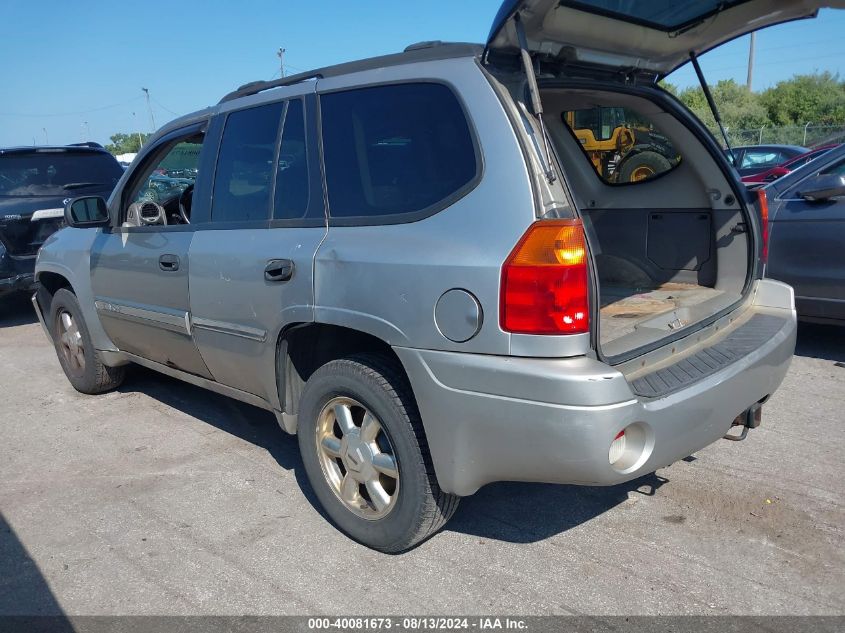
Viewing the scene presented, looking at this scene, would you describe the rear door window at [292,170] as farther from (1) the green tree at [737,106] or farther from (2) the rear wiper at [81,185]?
(1) the green tree at [737,106]

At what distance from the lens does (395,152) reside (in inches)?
114

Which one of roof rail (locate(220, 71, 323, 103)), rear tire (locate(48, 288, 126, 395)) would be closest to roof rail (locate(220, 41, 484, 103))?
roof rail (locate(220, 71, 323, 103))

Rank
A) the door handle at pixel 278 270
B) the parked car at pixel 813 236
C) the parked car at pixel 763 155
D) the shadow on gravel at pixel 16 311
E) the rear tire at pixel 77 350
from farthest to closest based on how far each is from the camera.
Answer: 1. the parked car at pixel 763 155
2. the shadow on gravel at pixel 16 311
3. the parked car at pixel 813 236
4. the rear tire at pixel 77 350
5. the door handle at pixel 278 270

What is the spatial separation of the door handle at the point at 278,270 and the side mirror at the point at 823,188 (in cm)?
423

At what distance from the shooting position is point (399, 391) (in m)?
2.80

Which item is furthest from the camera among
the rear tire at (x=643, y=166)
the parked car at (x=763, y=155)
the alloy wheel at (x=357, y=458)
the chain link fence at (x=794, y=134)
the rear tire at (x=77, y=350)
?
the chain link fence at (x=794, y=134)

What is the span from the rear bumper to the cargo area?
0.67m

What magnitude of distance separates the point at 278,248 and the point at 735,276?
2424mm

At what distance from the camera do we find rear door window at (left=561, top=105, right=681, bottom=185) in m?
4.05

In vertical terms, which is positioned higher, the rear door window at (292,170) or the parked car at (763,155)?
the rear door window at (292,170)

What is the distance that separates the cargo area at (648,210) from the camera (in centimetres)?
367

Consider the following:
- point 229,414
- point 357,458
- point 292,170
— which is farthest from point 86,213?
point 357,458

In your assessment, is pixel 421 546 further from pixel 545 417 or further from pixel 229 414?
pixel 229 414

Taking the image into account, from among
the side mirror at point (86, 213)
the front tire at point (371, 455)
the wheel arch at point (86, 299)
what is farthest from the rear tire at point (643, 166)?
the wheel arch at point (86, 299)
